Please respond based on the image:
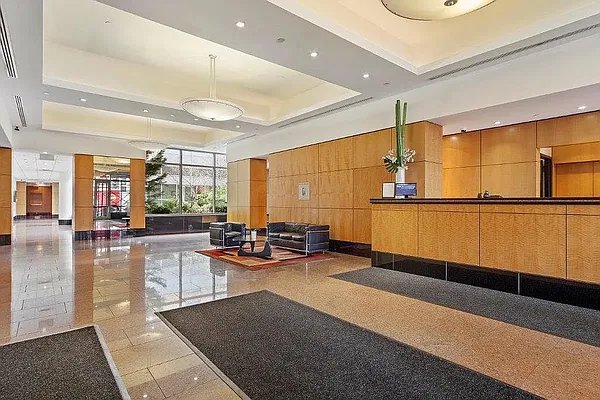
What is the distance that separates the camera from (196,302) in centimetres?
477

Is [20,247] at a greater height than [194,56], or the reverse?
[194,56]

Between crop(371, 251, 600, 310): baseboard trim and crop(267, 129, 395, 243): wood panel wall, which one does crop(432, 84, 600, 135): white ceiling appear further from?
crop(371, 251, 600, 310): baseboard trim

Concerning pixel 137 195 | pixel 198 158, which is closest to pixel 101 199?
pixel 137 195

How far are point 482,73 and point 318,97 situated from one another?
14.0 feet

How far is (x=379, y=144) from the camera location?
862cm

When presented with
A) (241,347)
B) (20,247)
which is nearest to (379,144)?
(241,347)

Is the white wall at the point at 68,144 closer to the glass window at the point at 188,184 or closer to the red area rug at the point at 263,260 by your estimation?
the glass window at the point at 188,184

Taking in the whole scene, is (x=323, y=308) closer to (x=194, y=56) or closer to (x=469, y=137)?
(x=194, y=56)

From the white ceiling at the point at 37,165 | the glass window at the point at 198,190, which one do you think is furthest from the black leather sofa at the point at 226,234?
the white ceiling at the point at 37,165

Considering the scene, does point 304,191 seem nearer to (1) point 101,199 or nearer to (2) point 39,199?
(1) point 101,199

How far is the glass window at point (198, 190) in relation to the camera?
17.0 meters

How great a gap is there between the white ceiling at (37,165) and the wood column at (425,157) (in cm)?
1540

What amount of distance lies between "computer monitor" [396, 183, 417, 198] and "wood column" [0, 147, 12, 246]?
12.9 metres

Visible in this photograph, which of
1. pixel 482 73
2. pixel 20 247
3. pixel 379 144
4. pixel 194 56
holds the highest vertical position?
pixel 194 56
